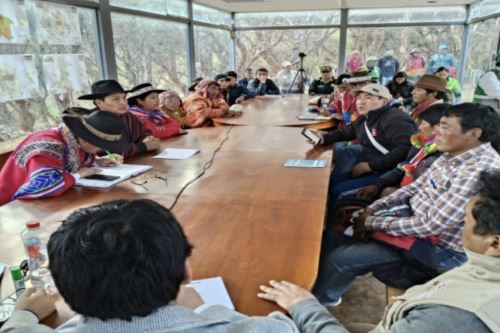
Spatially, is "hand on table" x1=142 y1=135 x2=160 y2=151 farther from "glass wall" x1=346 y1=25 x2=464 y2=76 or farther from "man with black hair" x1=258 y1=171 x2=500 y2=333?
Result: "glass wall" x1=346 y1=25 x2=464 y2=76

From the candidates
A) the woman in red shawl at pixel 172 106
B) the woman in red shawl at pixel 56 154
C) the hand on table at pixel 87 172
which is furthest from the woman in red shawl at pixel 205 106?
the woman in red shawl at pixel 56 154

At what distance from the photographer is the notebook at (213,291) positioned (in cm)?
93

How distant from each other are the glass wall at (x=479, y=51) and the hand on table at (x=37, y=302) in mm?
6645

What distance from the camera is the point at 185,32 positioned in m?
6.23

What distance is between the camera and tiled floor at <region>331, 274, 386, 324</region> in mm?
1889

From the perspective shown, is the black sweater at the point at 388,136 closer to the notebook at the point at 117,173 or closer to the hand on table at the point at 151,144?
the hand on table at the point at 151,144

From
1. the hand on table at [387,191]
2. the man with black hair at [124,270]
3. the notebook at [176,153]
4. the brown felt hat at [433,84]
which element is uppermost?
the brown felt hat at [433,84]

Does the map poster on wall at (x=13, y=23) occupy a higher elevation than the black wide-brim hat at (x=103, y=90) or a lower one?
higher

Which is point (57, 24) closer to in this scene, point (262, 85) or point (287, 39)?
point (262, 85)

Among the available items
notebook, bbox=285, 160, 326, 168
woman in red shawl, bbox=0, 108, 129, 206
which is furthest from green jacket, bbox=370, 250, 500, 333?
woman in red shawl, bbox=0, 108, 129, 206

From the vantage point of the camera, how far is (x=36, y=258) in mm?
1068

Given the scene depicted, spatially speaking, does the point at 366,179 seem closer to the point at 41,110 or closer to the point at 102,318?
the point at 102,318

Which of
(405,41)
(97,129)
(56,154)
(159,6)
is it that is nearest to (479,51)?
(405,41)

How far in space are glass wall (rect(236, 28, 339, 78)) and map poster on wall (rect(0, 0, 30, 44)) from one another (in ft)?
19.7
